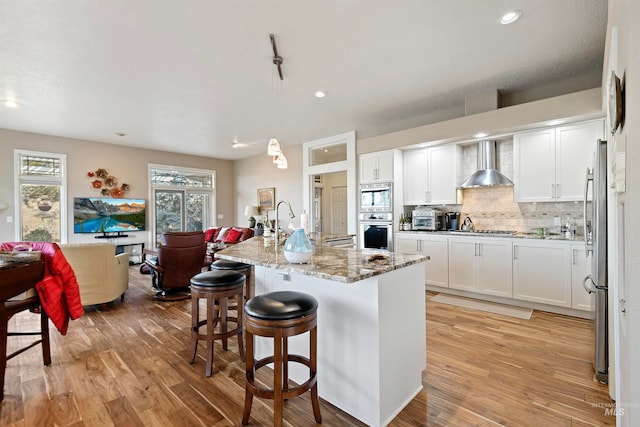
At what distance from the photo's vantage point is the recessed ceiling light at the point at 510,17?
2.36m

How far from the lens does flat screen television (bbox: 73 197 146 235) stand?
20.8 ft

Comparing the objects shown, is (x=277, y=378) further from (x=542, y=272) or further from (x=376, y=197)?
(x=376, y=197)

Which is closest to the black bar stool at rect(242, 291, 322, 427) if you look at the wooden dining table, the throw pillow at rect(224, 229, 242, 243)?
the wooden dining table

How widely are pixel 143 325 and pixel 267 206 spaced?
505cm

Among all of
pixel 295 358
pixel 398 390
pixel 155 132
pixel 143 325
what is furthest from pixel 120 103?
pixel 398 390

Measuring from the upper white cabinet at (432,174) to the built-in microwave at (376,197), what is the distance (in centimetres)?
31

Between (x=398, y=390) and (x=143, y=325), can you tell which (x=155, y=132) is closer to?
(x=143, y=325)

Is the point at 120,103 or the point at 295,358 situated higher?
the point at 120,103

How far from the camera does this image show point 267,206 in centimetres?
803

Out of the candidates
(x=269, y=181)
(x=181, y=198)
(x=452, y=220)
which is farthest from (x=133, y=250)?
(x=452, y=220)

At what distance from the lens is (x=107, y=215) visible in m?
6.66

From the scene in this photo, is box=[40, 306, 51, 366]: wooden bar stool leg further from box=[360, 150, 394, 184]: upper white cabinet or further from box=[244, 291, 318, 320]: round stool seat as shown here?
box=[360, 150, 394, 184]: upper white cabinet

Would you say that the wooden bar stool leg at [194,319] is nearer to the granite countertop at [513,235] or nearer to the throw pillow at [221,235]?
the granite countertop at [513,235]

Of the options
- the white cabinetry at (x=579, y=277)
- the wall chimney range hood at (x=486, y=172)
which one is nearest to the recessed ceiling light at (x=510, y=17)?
the wall chimney range hood at (x=486, y=172)
